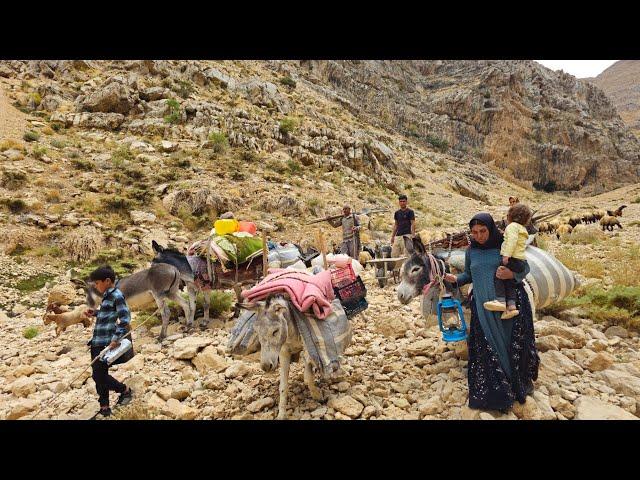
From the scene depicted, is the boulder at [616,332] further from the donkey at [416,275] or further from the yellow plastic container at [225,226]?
the yellow plastic container at [225,226]

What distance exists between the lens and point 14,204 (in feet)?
35.3

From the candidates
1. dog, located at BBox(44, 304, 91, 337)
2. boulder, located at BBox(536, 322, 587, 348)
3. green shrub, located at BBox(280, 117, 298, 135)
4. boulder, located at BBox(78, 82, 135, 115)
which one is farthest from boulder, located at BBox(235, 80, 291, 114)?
boulder, located at BBox(536, 322, 587, 348)

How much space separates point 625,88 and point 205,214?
14210 centimetres

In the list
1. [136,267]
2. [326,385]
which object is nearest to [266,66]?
[136,267]

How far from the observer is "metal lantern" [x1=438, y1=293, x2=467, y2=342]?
3613 mm

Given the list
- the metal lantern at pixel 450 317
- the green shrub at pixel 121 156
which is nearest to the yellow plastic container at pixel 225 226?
the metal lantern at pixel 450 317

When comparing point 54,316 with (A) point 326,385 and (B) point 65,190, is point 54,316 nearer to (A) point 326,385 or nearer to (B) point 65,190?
(A) point 326,385

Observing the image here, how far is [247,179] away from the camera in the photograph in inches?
717

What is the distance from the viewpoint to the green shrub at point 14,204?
1070 centimetres

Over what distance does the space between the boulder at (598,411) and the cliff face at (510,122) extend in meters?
50.8

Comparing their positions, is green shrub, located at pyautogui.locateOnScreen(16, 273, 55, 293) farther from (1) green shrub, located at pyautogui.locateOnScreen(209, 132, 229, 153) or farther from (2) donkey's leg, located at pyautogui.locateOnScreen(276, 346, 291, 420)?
(1) green shrub, located at pyautogui.locateOnScreen(209, 132, 229, 153)

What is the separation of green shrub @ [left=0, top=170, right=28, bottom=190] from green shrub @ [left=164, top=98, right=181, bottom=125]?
10.2 m

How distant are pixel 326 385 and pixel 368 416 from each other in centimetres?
75

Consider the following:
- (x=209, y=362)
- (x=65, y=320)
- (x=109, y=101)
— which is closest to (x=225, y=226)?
(x=209, y=362)
